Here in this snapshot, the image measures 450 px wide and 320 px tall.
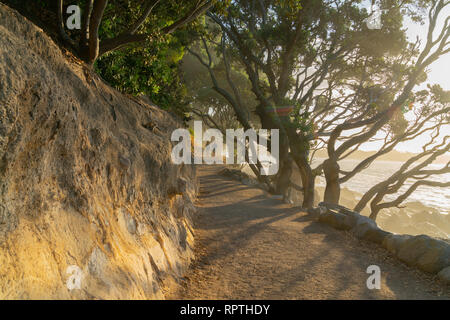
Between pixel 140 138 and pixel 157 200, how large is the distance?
51.4 inches

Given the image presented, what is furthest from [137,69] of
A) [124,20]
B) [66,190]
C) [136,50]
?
[66,190]

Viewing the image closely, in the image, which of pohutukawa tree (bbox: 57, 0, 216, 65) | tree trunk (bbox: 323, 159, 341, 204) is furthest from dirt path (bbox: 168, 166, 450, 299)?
pohutukawa tree (bbox: 57, 0, 216, 65)

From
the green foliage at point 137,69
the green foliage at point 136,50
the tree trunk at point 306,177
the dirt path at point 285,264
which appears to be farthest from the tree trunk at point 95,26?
the tree trunk at point 306,177

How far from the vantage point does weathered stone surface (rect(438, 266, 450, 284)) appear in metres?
5.00

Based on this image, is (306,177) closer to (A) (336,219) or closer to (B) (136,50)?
(A) (336,219)

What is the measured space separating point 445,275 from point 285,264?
9.96 feet

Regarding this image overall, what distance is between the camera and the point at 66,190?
287 cm

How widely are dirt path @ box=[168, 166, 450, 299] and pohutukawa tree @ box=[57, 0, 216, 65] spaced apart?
4.60 metres

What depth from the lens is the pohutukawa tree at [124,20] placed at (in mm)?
4586

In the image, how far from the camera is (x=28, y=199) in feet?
7.66

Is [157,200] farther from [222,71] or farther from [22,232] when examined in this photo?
[222,71]

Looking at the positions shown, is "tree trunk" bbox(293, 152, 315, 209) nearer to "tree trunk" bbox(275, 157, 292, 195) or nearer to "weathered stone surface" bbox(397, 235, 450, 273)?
"tree trunk" bbox(275, 157, 292, 195)
